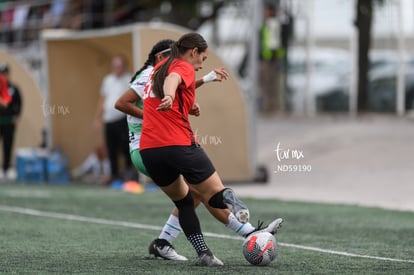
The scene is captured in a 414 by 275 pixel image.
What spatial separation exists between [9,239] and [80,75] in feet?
35.4

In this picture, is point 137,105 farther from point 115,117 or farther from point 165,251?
point 115,117

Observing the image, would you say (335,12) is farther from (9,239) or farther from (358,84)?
(9,239)

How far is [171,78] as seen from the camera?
27.5 ft

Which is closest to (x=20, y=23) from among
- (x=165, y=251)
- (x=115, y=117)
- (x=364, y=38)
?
(x=364, y=38)

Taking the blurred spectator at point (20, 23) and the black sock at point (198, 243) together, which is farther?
the blurred spectator at point (20, 23)

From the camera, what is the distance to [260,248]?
8.75 meters

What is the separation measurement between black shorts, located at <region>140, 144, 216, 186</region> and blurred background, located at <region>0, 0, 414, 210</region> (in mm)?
12387

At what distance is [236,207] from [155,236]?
3199 millimetres

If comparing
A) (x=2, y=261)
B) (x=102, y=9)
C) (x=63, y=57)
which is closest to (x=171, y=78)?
(x=2, y=261)

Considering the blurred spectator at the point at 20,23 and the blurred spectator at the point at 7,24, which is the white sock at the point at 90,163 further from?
the blurred spectator at the point at 7,24

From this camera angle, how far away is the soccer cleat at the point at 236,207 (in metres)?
8.42

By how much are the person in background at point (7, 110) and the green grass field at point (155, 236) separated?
362 centimetres

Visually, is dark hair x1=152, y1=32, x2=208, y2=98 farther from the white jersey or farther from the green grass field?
the green grass field

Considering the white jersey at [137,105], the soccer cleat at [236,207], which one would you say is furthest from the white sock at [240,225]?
the white jersey at [137,105]
